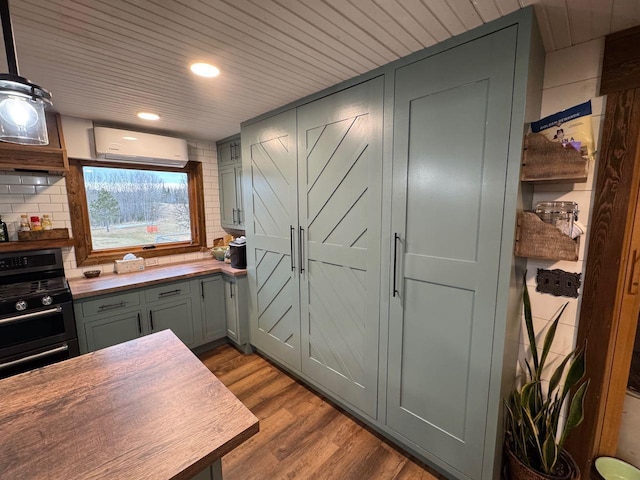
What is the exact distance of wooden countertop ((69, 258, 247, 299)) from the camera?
2270 millimetres

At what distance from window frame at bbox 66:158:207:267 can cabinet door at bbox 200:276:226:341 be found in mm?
665

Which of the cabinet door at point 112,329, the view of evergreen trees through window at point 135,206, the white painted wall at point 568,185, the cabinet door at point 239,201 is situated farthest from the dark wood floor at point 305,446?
the view of evergreen trees through window at point 135,206

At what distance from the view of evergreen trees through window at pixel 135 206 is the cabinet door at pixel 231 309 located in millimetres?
919

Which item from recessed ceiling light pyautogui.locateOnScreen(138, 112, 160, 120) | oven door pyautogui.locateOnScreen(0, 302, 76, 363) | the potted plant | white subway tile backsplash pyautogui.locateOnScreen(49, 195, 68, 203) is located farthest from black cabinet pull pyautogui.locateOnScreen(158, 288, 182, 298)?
the potted plant

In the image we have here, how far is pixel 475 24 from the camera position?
4.01ft

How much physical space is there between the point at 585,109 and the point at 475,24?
580 millimetres

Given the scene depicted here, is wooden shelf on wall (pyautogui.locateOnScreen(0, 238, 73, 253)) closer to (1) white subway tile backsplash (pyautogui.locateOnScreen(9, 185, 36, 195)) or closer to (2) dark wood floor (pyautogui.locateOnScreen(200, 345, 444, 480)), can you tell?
(1) white subway tile backsplash (pyautogui.locateOnScreen(9, 185, 36, 195))

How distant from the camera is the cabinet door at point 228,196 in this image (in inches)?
127

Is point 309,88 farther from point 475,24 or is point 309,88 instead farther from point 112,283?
point 112,283

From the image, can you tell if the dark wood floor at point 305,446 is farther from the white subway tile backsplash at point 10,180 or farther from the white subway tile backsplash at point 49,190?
the white subway tile backsplash at point 10,180

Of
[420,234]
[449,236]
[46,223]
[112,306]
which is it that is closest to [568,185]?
[449,236]

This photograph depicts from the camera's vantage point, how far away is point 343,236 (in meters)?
1.89

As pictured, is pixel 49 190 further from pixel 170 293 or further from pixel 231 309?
pixel 231 309

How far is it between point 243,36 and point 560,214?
1.63 m
